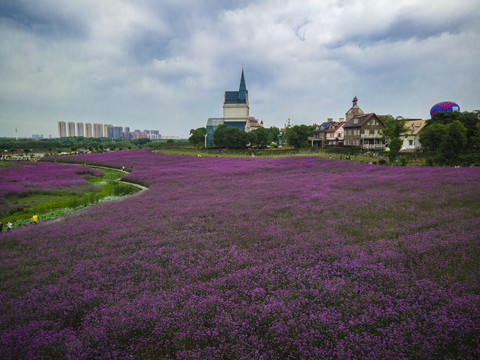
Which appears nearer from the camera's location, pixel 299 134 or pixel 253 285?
pixel 253 285

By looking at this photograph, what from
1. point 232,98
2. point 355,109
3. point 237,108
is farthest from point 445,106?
point 232,98

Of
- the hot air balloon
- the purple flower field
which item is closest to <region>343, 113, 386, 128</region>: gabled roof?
the hot air balloon

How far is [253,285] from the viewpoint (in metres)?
7.03

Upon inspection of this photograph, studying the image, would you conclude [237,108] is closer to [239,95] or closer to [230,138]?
[239,95]

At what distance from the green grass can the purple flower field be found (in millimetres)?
7606

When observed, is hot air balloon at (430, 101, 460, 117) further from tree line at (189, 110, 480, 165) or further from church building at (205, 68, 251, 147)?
church building at (205, 68, 251, 147)

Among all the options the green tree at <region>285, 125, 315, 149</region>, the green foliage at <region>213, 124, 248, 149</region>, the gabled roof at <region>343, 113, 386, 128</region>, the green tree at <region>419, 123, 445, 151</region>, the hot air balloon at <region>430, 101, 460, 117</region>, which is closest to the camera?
the green tree at <region>419, 123, 445, 151</region>

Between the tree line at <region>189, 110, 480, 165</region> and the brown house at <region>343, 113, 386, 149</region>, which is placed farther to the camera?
the brown house at <region>343, 113, 386, 149</region>

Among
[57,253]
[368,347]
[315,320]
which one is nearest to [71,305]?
[57,253]

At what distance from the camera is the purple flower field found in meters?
5.10

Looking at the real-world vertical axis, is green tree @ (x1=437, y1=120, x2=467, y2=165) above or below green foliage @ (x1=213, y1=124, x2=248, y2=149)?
below

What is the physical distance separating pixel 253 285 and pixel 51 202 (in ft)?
80.8

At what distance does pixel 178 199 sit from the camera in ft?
64.5

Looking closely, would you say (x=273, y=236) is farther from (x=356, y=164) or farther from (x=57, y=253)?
(x=356, y=164)
